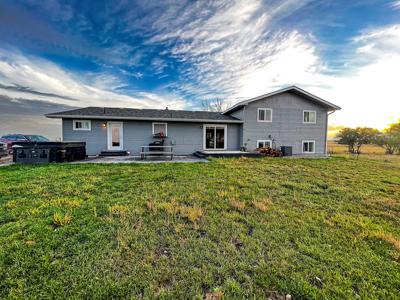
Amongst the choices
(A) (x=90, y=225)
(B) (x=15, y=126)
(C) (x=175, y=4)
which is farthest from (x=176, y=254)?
(B) (x=15, y=126)

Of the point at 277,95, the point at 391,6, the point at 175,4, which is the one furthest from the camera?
the point at 277,95

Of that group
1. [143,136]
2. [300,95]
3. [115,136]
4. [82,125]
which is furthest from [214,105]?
[82,125]

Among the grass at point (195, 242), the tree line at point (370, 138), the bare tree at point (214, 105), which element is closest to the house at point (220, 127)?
the grass at point (195, 242)

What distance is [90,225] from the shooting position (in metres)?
2.94

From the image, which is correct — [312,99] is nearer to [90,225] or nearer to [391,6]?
[391,6]

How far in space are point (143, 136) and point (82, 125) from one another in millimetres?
3730

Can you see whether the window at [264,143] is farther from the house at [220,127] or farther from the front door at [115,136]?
the front door at [115,136]

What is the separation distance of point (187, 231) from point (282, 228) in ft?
5.26

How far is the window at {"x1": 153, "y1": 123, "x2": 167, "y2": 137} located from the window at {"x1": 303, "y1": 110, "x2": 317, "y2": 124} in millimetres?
10728

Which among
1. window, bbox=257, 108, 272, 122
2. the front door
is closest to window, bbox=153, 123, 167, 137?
the front door

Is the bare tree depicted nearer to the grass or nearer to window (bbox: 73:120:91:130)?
window (bbox: 73:120:91:130)

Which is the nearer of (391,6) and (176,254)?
(176,254)

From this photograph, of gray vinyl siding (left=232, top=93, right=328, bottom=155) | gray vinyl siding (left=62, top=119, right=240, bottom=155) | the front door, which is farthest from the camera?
gray vinyl siding (left=232, top=93, right=328, bottom=155)

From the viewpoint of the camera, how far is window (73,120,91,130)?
37.0ft
